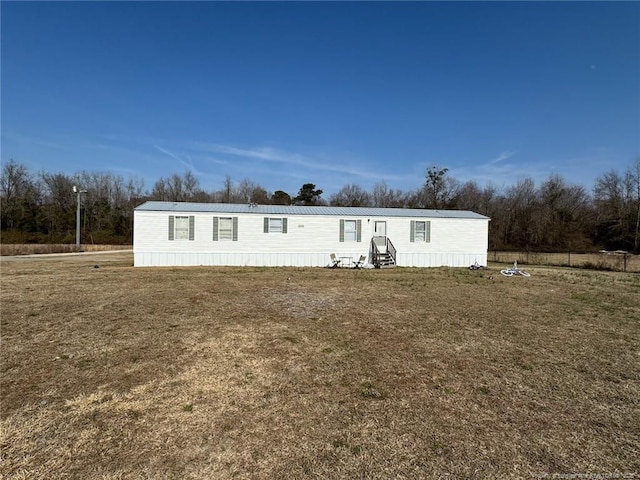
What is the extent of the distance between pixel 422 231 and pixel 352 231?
3701mm

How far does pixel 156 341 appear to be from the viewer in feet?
16.2

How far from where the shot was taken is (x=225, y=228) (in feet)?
53.0

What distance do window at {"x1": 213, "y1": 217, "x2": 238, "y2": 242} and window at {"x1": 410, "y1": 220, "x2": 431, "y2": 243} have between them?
29.3 feet

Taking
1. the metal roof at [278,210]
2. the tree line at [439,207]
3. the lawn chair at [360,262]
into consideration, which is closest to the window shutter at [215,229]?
the metal roof at [278,210]

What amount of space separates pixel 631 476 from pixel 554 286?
1067cm

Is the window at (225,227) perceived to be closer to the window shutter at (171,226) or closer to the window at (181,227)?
the window at (181,227)

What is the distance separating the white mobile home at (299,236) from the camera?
1573cm

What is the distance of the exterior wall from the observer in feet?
51.4

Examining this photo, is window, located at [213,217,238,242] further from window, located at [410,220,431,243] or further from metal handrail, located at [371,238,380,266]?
window, located at [410,220,431,243]

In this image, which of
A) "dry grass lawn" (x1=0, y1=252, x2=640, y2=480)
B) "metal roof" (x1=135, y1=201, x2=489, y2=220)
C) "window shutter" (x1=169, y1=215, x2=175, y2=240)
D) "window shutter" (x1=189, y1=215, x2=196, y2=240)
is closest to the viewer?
"dry grass lawn" (x1=0, y1=252, x2=640, y2=480)

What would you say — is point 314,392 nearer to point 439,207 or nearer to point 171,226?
point 171,226

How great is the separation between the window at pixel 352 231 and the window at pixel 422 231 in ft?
9.56

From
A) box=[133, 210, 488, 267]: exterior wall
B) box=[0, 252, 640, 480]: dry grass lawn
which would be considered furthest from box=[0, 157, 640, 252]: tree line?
box=[0, 252, 640, 480]: dry grass lawn

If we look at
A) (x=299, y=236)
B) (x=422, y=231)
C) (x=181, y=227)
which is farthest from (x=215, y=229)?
(x=422, y=231)
